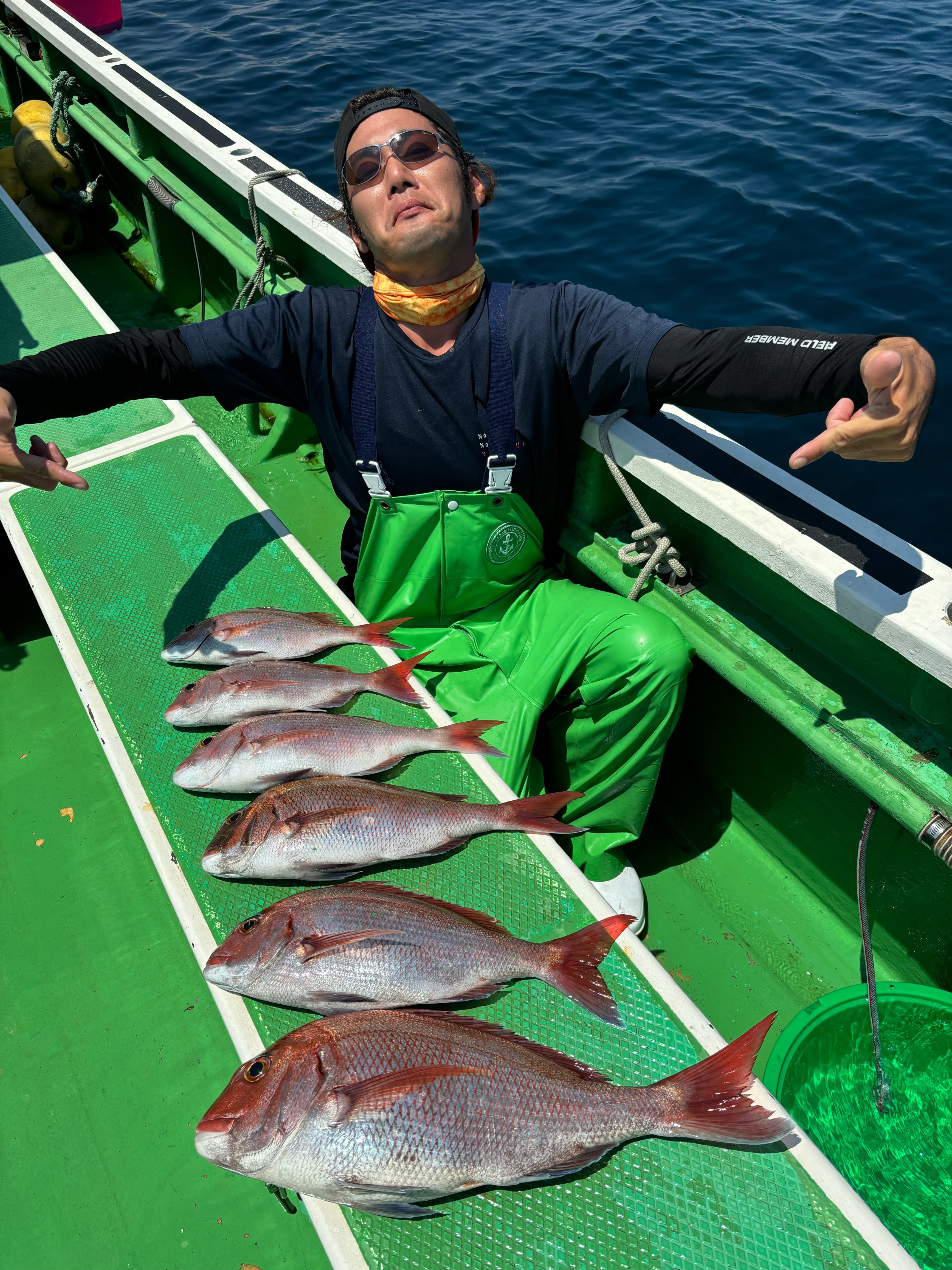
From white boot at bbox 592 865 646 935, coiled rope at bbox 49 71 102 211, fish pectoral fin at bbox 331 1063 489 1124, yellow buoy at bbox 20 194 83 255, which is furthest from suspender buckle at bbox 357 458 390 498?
coiled rope at bbox 49 71 102 211

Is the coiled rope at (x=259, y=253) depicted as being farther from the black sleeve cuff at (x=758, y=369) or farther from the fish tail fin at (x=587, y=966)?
the fish tail fin at (x=587, y=966)

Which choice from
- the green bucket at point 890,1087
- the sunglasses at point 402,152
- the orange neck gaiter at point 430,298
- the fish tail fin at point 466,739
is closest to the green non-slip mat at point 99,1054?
the fish tail fin at point 466,739

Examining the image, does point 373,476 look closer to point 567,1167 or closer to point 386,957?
point 386,957

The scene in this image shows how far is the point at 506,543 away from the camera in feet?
9.06

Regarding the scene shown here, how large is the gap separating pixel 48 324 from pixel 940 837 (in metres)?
4.12

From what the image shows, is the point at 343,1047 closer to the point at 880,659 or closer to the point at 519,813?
the point at 519,813

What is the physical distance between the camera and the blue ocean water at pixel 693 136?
646 cm

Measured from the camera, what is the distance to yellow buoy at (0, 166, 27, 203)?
21.0 feet

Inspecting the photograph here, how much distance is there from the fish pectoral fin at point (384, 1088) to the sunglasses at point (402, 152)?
2399 millimetres

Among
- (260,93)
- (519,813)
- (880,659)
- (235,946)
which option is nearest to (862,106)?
(260,93)

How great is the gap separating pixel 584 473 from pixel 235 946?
2.00 metres

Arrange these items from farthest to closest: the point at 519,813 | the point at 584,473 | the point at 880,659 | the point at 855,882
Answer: the point at 584,473, the point at 855,882, the point at 880,659, the point at 519,813

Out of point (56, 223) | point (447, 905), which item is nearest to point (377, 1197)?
point (447, 905)

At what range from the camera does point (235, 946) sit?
1.83 m
